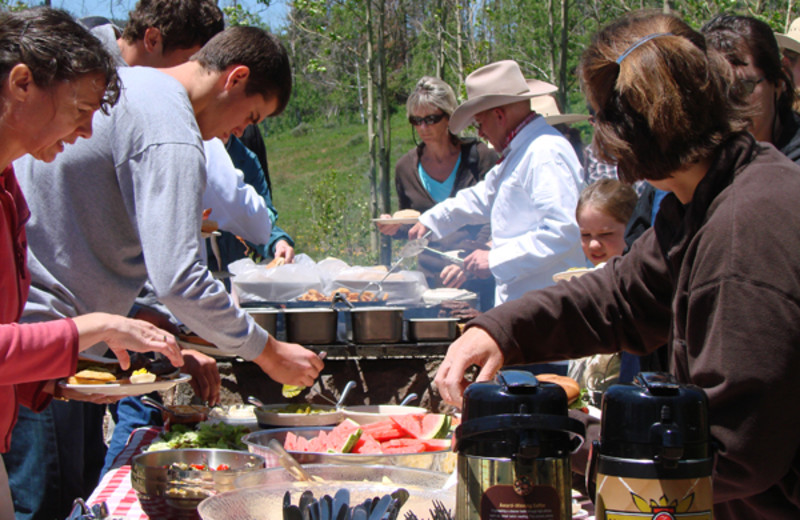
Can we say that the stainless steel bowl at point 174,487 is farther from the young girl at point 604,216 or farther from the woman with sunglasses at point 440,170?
the woman with sunglasses at point 440,170

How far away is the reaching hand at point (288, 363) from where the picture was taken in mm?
2170

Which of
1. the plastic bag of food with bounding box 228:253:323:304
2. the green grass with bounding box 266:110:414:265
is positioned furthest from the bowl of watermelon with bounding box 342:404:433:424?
the green grass with bounding box 266:110:414:265

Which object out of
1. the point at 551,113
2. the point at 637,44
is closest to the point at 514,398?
the point at 637,44

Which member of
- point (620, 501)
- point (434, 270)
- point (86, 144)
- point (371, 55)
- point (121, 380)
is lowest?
point (434, 270)

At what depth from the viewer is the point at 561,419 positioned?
0.86m

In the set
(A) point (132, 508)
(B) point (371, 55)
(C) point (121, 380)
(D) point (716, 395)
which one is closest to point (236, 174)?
(C) point (121, 380)

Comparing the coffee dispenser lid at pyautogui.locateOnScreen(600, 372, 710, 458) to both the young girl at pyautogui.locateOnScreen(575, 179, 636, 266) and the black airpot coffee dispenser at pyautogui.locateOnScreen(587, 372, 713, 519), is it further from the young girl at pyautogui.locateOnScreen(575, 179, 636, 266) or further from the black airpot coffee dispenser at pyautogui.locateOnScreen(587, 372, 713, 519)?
the young girl at pyautogui.locateOnScreen(575, 179, 636, 266)

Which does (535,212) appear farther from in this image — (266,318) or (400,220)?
(266,318)

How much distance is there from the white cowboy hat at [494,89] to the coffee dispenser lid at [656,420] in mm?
3338

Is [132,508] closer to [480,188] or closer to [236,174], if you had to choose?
[236,174]

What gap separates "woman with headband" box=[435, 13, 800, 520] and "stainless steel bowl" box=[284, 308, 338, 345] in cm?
190

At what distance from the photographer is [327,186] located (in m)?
11.0

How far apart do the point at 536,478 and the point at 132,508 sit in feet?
3.44

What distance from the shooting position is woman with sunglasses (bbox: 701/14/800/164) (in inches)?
82.7
